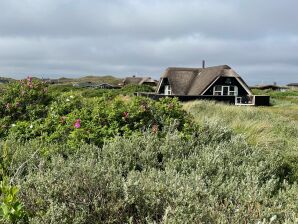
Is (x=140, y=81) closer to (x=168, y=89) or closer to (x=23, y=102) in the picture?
(x=168, y=89)

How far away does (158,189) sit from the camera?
11.5ft

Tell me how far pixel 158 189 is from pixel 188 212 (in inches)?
19.8

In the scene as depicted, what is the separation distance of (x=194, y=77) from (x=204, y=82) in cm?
421

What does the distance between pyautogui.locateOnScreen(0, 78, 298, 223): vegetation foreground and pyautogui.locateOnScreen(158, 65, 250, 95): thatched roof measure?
3622 cm

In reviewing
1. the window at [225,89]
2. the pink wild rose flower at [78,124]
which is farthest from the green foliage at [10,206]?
the window at [225,89]

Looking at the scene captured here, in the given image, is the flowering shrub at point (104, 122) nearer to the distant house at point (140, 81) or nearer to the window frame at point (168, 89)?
the window frame at point (168, 89)

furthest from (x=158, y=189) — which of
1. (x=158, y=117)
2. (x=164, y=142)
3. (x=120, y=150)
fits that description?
(x=158, y=117)

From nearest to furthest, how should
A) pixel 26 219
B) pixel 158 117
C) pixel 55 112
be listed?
pixel 26 219 → pixel 158 117 → pixel 55 112

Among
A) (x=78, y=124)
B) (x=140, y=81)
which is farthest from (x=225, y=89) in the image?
(x=140, y=81)

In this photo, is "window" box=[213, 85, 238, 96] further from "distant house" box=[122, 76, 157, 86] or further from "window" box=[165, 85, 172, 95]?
"distant house" box=[122, 76, 157, 86]

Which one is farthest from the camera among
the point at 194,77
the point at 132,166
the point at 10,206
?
the point at 194,77

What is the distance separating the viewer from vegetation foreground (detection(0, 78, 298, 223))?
331cm

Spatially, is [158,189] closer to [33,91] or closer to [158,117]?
[158,117]

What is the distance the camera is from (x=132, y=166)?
4992 mm
